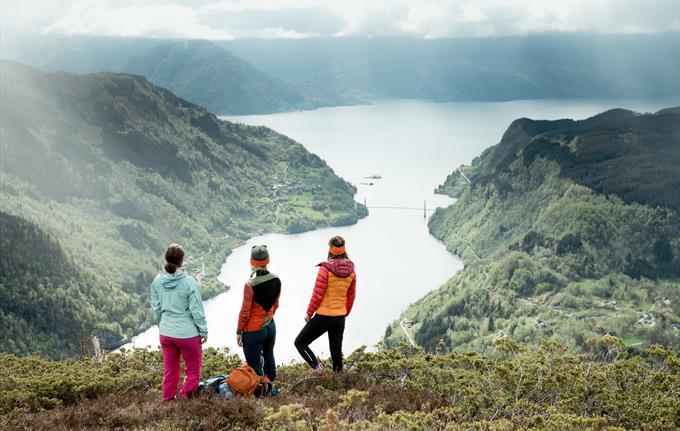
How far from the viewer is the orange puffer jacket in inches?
645

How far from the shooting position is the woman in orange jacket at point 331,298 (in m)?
16.4

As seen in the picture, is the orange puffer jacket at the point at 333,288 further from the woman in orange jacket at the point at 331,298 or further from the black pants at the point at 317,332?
the black pants at the point at 317,332

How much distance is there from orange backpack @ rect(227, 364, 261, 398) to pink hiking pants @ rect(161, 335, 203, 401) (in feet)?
2.77

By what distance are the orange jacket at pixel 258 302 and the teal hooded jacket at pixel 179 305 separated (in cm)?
102

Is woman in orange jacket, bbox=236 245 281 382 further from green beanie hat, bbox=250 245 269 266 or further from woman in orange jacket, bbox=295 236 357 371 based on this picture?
woman in orange jacket, bbox=295 236 357 371

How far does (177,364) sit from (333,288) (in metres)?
4.36

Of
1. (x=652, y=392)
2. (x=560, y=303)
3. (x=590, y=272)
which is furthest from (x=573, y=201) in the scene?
(x=652, y=392)

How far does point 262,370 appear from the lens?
16062 mm

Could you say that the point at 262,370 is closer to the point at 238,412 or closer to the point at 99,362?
the point at 238,412

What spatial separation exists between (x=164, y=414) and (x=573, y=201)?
18620 centimetres

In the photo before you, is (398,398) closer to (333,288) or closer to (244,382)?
(333,288)

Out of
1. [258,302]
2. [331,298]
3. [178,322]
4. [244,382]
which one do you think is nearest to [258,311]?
[258,302]

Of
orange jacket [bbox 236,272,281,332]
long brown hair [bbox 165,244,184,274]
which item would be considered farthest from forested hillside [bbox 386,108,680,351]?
long brown hair [bbox 165,244,184,274]

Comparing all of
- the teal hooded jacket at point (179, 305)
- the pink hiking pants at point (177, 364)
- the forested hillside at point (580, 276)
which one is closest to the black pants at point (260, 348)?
the pink hiking pants at point (177, 364)
